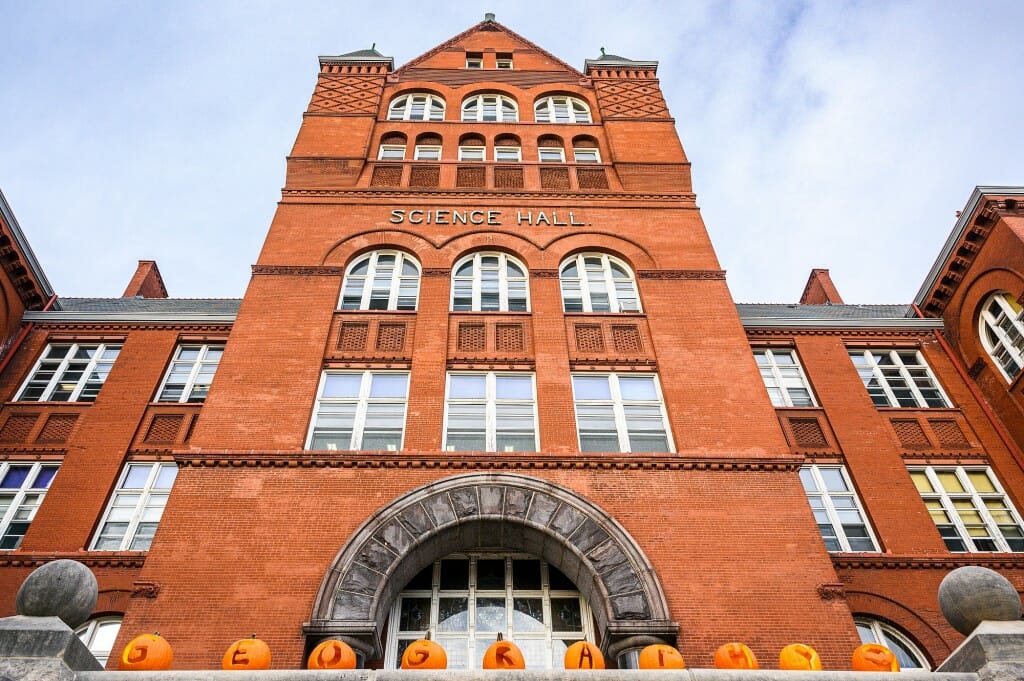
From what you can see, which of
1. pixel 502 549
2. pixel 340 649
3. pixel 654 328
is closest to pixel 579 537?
pixel 502 549

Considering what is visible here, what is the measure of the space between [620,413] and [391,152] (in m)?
12.0

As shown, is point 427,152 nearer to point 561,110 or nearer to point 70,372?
point 561,110

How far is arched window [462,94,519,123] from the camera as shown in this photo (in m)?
24.5

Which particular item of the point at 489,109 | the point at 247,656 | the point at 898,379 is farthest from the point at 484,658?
the point at 489,109

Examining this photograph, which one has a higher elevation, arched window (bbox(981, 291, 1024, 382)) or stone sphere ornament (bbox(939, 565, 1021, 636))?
arched window (bbox(981, 291, 1024, 382))

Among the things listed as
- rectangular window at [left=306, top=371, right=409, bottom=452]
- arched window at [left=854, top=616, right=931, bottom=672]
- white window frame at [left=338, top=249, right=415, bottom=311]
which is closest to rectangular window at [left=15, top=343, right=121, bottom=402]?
white window frame at [left=338, top=249, right=415, bottom=311]

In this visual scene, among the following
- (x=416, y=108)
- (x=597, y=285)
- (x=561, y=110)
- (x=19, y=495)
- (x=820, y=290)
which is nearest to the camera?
(x=19, y=495)

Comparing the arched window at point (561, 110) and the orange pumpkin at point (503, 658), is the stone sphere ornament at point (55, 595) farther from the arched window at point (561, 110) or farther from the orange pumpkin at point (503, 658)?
the arched window at point (561, 110)

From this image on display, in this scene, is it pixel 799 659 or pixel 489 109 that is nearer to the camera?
pixel 799 659

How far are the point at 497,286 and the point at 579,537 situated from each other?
291 inches

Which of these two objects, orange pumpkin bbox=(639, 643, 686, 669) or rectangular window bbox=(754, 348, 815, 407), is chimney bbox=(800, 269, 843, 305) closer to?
rectangular window bbox=(754, 348, 815, 407)

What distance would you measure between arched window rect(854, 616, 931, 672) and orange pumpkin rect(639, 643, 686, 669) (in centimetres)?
651

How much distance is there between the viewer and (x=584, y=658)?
9227 mm

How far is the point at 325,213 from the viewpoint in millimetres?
Answer: 19734
